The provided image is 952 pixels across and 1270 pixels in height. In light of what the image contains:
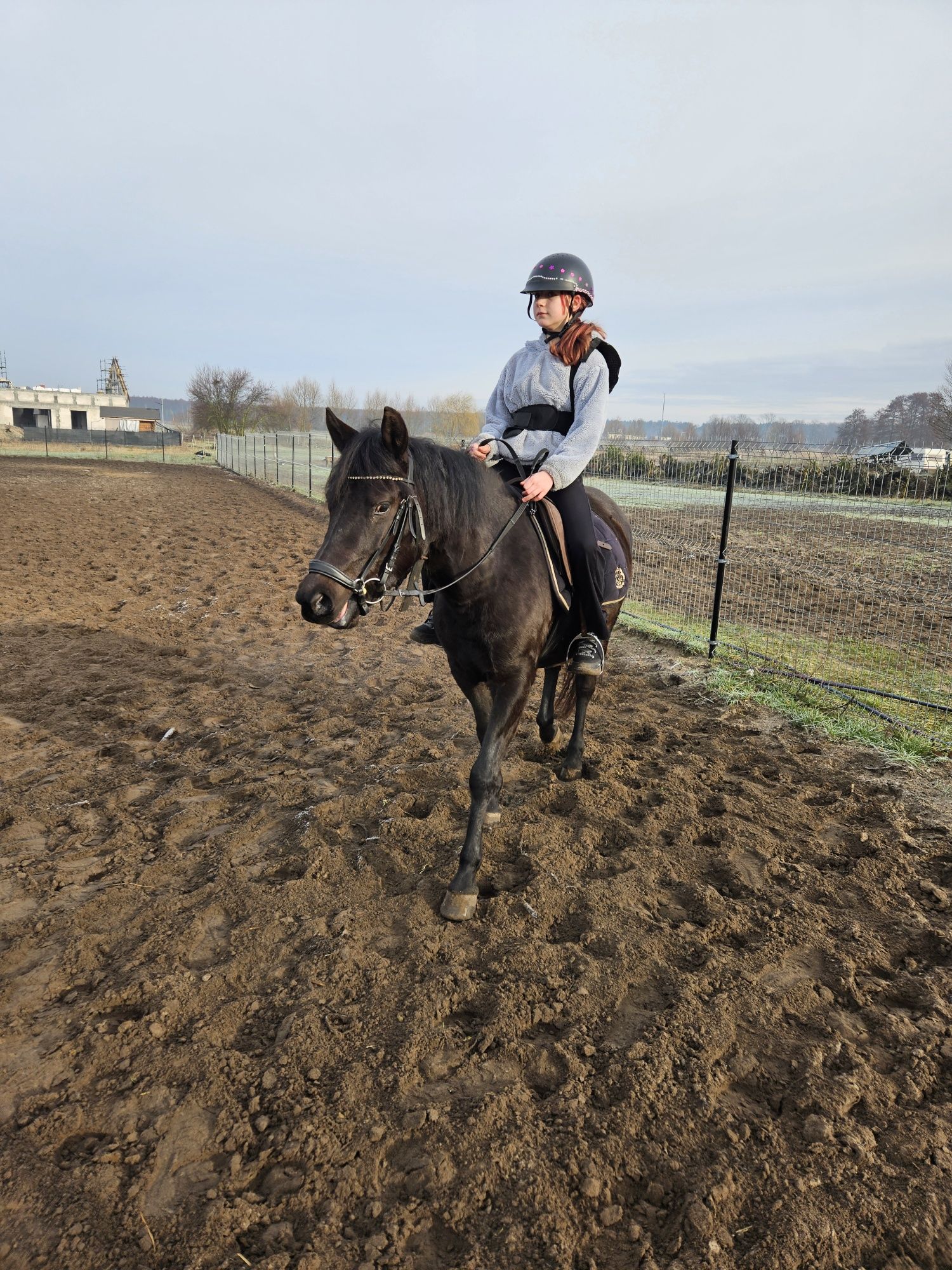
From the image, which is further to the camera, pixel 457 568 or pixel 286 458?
pixel 286 458

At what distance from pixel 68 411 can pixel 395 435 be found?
81.6 metres

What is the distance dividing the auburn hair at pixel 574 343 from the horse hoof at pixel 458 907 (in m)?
2.65

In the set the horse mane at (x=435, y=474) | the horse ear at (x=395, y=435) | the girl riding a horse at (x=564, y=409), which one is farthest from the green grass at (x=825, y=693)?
the horse ear at (x=395, y=435)

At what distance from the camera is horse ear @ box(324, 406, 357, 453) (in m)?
2.88

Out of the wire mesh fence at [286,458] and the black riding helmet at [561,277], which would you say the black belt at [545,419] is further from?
the wire mesh fence at [286,458]

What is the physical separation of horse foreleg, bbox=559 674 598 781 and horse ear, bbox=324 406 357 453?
215 centimetres

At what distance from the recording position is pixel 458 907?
3.03m

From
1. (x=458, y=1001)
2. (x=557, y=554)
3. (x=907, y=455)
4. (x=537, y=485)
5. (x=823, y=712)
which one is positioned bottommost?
(x=458, y=1001)

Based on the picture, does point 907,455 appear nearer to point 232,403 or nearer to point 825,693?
point 825,693

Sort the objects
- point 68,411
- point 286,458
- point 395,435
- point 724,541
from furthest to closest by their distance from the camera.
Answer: point 68,411 < point 286,458 < point 724,541 < point 395,435

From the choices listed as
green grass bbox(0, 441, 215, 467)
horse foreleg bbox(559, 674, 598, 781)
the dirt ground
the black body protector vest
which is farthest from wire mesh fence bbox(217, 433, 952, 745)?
green grass bbox(0, 441, 215, 467)

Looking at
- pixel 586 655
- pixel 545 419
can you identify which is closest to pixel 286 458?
pixel 545 419

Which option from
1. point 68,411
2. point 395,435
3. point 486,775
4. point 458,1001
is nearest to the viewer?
point 458,1001

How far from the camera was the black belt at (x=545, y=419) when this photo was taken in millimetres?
3609
